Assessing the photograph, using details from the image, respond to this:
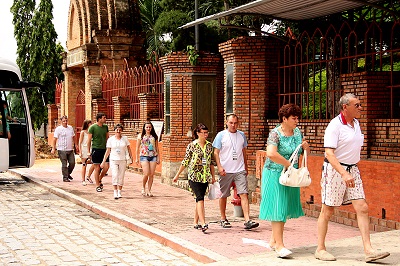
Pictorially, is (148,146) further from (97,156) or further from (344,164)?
(344,164)

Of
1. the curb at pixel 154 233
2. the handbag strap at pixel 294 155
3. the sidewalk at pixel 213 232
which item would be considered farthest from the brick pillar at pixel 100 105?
the handbag strap at pixel 294 155

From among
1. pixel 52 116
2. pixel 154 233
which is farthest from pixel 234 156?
pixel 52 116

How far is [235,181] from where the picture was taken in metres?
11.8

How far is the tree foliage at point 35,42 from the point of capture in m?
54.3

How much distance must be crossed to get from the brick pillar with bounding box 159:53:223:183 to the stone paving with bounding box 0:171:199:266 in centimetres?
438

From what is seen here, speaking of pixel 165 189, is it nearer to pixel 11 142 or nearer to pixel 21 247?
pixel 11 142

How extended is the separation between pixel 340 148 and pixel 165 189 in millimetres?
10340

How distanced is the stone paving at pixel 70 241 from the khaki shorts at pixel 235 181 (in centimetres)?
151

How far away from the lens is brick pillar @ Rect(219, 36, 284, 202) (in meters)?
14.8

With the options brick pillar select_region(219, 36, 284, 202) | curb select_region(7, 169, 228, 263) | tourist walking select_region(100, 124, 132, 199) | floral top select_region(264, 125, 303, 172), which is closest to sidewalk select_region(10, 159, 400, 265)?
curb select_region(7, 169, 228, 263)

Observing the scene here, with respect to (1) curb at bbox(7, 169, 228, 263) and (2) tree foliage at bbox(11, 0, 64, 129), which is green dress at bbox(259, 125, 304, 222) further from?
(2) tree foliage at bbox(11, 0, 64, 129)

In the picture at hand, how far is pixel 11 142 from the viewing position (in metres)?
20.6

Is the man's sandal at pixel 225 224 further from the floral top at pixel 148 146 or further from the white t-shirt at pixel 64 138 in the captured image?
the white t-shirt at pixel 64 138

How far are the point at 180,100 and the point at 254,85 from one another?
4.66 metres
